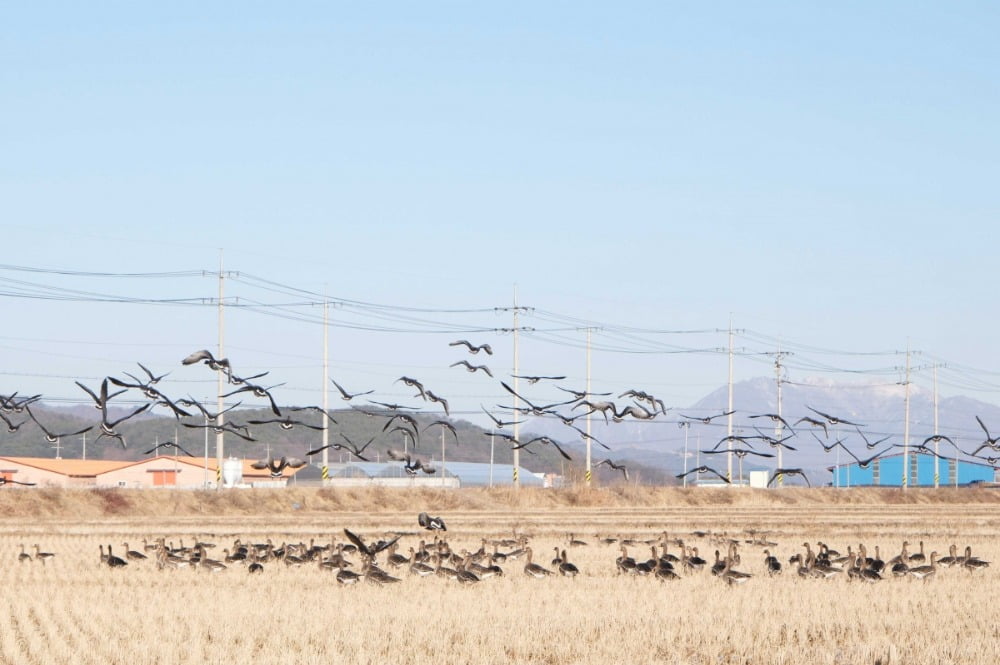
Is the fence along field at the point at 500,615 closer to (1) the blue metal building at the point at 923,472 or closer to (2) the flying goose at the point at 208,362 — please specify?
(2) the flying goose at the point at 208,362

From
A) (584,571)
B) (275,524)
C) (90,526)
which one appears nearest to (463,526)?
(275,524)

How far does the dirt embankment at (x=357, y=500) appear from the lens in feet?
216

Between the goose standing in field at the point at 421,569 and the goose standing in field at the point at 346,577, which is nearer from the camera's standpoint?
the goose standing in field at the point at 346,577

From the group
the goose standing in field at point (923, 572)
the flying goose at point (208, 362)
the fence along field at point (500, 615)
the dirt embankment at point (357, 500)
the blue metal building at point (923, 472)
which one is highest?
the flying goose at point (208, 362)

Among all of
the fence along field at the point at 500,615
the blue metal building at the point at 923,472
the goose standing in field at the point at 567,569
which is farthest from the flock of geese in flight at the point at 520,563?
the blue metal building at the point at 923,472

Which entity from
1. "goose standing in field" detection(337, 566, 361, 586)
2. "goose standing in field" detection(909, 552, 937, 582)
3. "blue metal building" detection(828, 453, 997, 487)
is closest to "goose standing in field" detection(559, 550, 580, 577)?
"goose standing in field" detection(337, 566, 361, 586)

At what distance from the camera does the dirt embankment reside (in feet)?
216

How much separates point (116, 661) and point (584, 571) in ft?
48.8

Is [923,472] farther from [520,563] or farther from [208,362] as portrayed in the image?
[208,362]

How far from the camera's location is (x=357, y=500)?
72375 mm

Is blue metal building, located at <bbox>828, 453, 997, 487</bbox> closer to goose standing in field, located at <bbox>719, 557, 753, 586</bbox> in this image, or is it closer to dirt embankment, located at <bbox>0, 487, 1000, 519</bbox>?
dirt embankment, located at <bbox>0, 487, 1000, 519</bbox>

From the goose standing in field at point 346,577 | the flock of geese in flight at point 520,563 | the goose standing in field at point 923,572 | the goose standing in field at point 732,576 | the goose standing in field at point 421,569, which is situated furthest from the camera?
the goose standing in field at point 421,569

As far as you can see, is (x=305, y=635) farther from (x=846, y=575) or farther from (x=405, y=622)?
(x=846, y=575)

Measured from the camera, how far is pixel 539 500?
3027 inches
